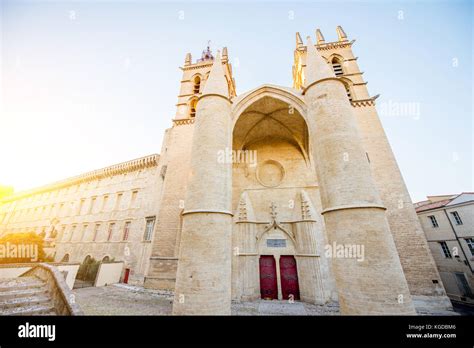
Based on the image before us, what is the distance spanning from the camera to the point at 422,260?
7602mm

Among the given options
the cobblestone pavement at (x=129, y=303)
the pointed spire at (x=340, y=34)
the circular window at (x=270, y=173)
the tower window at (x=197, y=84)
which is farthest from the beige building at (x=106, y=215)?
the pointed spire at (x=340, y=34)

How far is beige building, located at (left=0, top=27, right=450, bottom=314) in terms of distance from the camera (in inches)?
208

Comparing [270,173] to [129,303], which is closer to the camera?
[129,303]

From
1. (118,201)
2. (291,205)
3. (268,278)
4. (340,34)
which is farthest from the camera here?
(118,201)

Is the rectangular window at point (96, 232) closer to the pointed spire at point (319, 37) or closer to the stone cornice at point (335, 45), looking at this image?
the stone cornice at point (335, 45)

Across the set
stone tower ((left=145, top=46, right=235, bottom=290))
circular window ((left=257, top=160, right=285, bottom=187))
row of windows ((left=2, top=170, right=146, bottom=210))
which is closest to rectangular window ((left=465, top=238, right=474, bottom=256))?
circular window ((left=257, top=160, right=285, bottom=187))

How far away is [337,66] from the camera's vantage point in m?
13.7

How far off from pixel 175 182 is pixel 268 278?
763cm

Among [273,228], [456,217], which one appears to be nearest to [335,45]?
[273,228]

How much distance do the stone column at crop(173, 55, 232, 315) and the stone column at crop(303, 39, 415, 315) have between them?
3.43 m

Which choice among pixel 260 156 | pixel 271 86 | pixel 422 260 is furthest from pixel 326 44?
pixel 422 260

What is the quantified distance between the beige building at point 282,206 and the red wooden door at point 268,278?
5cm

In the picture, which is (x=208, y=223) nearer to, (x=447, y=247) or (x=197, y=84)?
(x=197, y=84)

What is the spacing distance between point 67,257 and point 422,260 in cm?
2782
